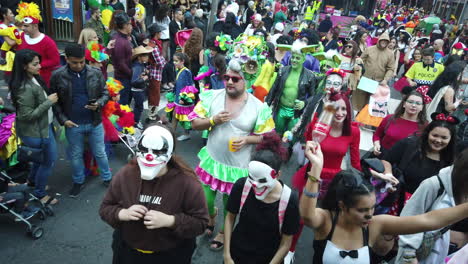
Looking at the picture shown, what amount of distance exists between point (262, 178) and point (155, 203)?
73cm

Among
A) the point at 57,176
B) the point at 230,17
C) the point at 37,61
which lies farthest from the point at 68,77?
the point at 230,17

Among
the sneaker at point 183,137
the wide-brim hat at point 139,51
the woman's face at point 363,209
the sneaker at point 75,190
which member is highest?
the wide-brim hat at point 139,51

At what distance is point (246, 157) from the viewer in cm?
351

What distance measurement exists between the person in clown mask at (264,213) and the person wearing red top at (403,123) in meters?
1.97

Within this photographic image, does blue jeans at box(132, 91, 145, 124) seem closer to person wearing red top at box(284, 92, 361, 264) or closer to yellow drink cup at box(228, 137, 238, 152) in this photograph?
yellow drink cup at box(228, 137, 238, 152)

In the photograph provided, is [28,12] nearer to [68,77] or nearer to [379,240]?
[68,77]

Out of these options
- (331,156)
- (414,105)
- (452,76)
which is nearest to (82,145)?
(331,156)

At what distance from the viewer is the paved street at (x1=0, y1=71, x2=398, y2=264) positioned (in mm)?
3467

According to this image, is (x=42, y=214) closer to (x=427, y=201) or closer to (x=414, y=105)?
(x=427, y=201)

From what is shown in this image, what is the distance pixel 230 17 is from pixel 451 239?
34.4 ft

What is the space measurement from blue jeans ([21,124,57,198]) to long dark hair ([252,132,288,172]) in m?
2.58

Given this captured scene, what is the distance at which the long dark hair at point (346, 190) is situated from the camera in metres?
2.26

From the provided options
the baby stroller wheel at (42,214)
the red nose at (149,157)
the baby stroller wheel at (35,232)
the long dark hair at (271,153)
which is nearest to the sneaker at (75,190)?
the baby stroller wheel at (42,214)

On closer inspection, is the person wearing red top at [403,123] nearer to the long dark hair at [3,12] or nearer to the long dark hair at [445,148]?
the long dark hair at [445,148]
